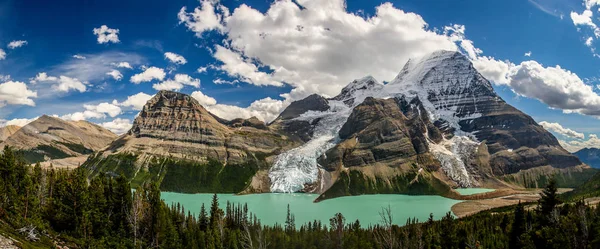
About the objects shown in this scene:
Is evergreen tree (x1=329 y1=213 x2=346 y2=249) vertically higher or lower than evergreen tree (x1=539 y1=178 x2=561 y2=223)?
lower

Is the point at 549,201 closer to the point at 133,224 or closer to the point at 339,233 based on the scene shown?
the point at 339,233

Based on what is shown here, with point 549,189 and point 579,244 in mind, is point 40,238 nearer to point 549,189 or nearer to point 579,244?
point 579,244

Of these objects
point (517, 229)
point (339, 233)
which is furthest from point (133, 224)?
point (517, 229)

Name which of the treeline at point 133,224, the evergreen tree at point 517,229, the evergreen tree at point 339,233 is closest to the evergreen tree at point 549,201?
the treeline at point 133,224

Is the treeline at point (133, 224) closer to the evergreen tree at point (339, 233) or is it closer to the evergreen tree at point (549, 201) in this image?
the evergreen tree at point (549, 201)

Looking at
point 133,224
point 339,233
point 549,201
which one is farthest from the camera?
point 549,201

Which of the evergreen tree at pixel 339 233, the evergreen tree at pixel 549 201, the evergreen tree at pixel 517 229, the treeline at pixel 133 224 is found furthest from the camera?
the evergreen tree at pixel 517 229

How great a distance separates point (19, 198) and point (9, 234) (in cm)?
1758

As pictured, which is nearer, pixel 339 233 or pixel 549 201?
pixel 339 233

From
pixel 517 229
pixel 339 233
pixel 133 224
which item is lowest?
pixel 517 229

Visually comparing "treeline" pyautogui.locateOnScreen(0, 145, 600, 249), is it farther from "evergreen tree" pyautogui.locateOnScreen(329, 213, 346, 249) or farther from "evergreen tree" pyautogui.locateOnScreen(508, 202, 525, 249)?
"evergreen tree" pyautogui.locateOnScreen(329, 213, 346, 249)

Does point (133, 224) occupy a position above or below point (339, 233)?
above

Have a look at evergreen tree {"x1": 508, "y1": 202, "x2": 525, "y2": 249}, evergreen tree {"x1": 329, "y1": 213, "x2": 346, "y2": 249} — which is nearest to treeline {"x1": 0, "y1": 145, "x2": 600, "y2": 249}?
evergreen tree {"x1": 508, "y1": 202, "x2": 525, "y2": 249}

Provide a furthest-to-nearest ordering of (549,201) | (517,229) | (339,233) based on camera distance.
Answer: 1. (517,229)
2. (549,201)
3. (339,233)
